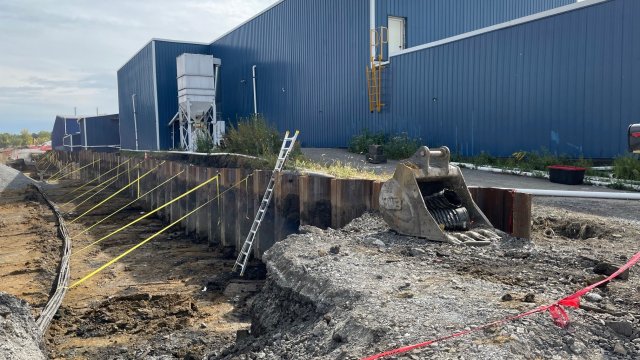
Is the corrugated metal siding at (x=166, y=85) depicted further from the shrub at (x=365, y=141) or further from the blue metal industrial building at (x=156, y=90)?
the shrub at (x=365, y=141)

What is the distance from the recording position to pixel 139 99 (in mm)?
34594

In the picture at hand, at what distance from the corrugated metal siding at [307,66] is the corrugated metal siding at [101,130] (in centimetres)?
1939

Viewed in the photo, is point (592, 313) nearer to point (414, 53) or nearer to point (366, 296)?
point (366, 296)

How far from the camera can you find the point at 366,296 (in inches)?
184

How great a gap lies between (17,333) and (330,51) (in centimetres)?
1835

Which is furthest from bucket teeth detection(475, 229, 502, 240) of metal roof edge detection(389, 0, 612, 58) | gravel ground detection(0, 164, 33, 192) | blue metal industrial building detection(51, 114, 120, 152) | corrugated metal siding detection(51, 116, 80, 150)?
corrugated metal siding detection(51, 116, 80, 150)

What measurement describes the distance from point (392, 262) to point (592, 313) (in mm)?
2305

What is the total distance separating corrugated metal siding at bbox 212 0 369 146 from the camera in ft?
68.9

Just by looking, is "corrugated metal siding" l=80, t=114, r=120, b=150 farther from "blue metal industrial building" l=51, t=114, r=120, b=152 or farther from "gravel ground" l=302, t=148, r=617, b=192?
"gravel ground" l=302, t=148, r=617, b=192

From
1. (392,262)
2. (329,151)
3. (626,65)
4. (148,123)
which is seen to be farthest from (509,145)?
(148,123)

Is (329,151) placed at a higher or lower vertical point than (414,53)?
lower

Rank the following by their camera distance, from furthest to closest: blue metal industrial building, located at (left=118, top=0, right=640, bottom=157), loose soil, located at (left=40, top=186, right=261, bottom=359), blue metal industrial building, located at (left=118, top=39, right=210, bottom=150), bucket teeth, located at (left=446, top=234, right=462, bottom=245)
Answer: blue metal industrial building, located at (left=118, top=39, right=210, bottom=150) → blue metal industrial building, located at (left=118, top=0, right=640, bottom=157) → loose soil, located at (left=40, top=186, right=261, bottom=359) → bucket teeth, located at (left=446, top=234, right=462, bottom=245)

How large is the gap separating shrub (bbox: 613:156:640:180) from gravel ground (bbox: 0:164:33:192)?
86.0 ft

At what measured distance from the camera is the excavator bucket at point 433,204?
6996 millimetres
